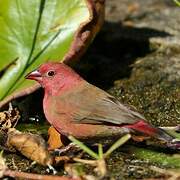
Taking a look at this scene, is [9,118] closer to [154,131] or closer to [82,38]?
[82,38]

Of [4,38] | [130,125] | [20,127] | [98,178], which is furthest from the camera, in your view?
[4,38]

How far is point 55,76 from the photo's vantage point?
3.95 metres

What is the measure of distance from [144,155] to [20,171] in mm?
685

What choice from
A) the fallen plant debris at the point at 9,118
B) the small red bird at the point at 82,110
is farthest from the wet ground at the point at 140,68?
the fallen plant debris at the point at 9,118

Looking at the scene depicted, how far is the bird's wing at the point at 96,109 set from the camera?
11.3 feet

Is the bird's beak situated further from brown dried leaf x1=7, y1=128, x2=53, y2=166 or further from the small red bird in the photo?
brown dried leaf x1=7, y1=128, x2=53, y2=166

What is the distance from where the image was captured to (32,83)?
401cm

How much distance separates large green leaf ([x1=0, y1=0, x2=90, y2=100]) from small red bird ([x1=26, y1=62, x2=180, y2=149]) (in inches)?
7.2

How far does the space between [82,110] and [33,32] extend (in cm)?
84

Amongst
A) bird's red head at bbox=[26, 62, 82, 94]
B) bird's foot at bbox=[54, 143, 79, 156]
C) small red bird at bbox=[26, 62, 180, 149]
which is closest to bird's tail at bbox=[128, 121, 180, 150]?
small red bird at bbox=[26, 62, 180, 149]

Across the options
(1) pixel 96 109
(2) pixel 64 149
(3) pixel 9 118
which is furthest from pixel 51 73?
(2) pixel 64 149

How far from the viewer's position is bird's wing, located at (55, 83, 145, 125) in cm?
344

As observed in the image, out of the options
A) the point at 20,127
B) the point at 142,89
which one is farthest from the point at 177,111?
the point at 20,127

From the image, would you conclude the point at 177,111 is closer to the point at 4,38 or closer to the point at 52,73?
the point at 52,73
